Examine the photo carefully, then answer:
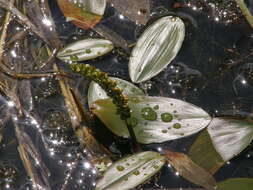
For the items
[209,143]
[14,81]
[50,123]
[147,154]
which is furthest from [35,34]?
[209,143]

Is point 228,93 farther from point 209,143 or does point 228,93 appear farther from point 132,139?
point 132,139

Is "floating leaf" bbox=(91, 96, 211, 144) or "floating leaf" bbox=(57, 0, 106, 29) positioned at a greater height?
"floating leaf" bbox=(57, 0, 106, 29)

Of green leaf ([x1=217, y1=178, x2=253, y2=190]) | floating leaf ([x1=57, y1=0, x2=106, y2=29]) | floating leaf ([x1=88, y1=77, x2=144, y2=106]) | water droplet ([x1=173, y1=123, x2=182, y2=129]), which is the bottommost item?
green leaf ([x1=217, y1=178, x2=253, y2=190])

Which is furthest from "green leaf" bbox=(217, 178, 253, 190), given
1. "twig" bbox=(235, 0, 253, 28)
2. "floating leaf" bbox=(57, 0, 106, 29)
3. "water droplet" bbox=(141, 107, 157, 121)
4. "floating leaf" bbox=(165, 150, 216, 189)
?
"floating leaf" bbox=(57, 0, 106, 29)

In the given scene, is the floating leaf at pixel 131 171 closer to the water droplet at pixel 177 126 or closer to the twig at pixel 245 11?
the water droplet at pixel 177 126

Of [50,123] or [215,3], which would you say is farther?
[215,3]

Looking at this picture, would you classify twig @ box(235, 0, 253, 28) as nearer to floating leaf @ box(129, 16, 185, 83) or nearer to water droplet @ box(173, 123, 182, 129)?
floating leaf @ box(129, 16, 185, 83)

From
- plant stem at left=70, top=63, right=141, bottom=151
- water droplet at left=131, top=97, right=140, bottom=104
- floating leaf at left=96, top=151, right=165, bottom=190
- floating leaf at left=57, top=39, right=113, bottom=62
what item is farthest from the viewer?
floating leaf at left=57, top=39, right=113, bottom=62
